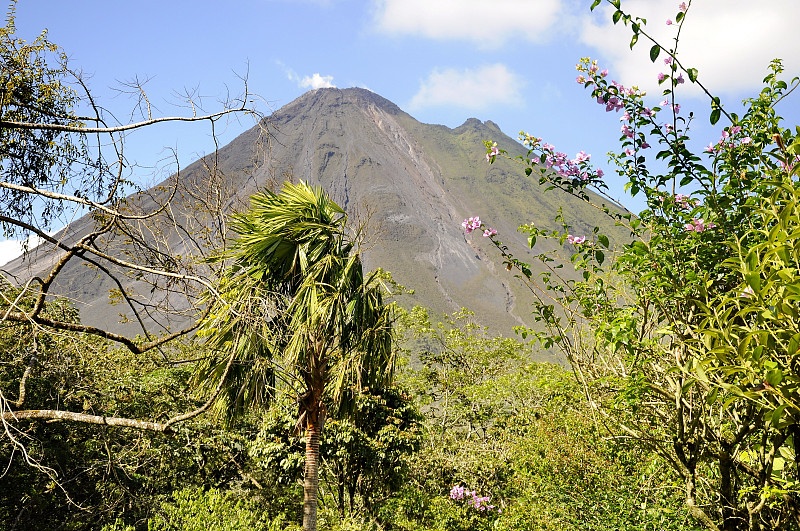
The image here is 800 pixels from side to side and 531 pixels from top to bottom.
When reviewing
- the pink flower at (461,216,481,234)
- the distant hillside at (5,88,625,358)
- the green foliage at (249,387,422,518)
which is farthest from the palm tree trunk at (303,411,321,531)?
the distant hillside at (5,88,625,358)

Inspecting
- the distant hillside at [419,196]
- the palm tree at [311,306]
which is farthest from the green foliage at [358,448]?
the distant hillside at [419,196]

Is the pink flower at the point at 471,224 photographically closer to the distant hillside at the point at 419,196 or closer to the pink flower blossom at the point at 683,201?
the pink flower blossom at the point at 683,201

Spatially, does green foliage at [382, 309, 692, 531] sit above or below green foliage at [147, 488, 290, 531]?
above

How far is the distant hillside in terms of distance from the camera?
124m

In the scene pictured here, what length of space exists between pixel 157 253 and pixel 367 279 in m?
4.08

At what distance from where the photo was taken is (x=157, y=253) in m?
3.31

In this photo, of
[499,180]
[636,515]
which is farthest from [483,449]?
[499,180]

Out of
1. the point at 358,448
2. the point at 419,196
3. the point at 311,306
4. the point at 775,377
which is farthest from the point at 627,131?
the point at 419,196

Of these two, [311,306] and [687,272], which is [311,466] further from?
[687,272]

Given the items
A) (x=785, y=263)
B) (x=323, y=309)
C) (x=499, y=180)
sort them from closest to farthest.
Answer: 1. (x=785, y=263)
2. (x=323, y=309)
3. (x=499, y=180)

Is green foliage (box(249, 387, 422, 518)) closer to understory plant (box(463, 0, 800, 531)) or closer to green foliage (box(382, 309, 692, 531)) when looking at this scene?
green foliage (box(382, 309, 692, 531))

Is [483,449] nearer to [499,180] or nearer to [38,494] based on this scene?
[38,494]

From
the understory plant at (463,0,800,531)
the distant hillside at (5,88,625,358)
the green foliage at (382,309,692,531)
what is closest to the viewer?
the understory plant at (463,0,800,531)

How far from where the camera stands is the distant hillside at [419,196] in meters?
124
